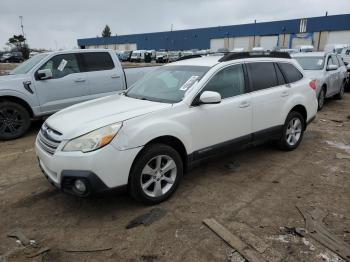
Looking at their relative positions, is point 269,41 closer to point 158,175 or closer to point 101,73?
point 101,73

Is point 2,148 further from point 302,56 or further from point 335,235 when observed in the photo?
point 302,56

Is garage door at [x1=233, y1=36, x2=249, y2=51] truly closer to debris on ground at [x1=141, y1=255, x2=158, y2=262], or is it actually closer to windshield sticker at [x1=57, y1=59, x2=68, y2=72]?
windshield sticker at [x1=57, y1=59, x2=68, y2=72]

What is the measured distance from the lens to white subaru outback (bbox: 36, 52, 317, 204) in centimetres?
329

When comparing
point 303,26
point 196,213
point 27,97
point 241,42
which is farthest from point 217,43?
point 196,213

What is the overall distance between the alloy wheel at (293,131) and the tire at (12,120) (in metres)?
A: 5.43

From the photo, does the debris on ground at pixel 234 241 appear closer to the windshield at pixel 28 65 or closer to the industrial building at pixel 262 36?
the windshield at pixel 28 65

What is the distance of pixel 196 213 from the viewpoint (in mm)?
3617

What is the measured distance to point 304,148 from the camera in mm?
5895

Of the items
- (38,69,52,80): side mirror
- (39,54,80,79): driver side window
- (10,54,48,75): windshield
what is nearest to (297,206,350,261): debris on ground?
(38,69,52,80): side mirror

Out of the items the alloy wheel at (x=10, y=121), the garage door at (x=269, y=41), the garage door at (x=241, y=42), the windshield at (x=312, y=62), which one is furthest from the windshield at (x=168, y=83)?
the garage door at (x=241, y=42)

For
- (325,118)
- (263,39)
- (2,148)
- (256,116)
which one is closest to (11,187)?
(2,148)

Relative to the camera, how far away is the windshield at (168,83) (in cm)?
410

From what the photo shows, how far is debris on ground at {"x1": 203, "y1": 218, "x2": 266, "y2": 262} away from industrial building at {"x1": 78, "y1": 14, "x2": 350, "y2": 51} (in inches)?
1905

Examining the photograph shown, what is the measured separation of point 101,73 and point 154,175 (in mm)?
4773
